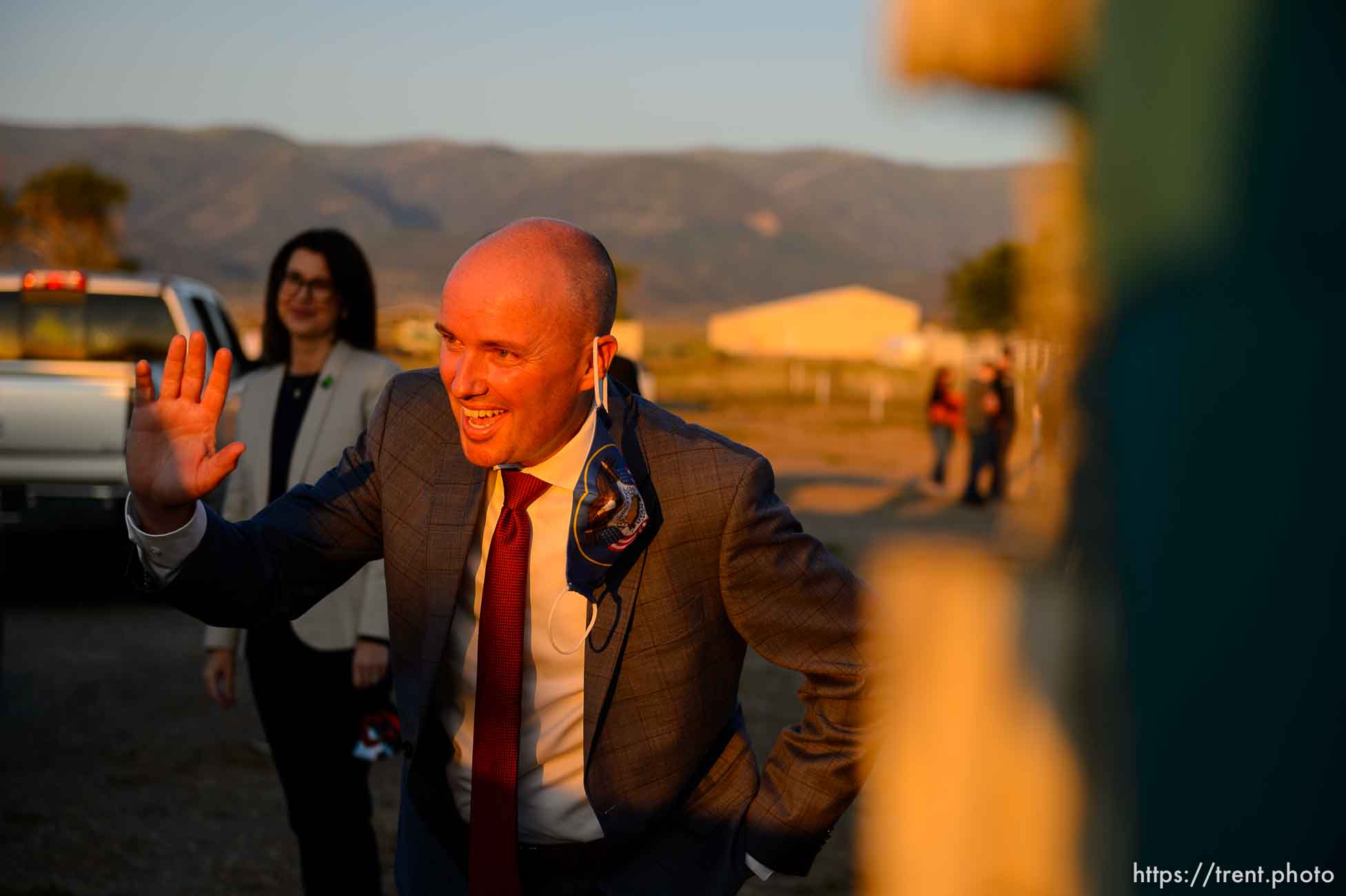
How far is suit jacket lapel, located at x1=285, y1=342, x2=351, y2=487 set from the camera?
427cm

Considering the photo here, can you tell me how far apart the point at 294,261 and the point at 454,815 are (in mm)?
2453

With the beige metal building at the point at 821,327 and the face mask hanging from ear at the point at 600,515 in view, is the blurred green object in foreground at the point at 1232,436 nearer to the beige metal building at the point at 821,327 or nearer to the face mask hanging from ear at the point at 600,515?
the face mask hanging from ear at the point at 600,515

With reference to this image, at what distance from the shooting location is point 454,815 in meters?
2.54

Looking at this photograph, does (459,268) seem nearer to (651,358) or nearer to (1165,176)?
(1165,176)

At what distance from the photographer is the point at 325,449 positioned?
4.26 meters

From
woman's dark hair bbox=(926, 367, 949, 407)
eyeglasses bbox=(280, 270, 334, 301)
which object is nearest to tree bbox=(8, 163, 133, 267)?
woman's dark hair bbox=(926, 367, 949, 407)

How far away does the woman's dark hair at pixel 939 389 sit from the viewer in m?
20.2

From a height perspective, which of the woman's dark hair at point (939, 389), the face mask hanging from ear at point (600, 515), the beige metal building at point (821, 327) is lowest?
the beige metal building at point (821, 327)

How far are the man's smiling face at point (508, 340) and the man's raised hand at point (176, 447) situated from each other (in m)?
0.36

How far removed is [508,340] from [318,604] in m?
1.77

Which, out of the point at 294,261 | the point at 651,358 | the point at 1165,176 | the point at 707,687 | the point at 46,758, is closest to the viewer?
the point at 1165,176

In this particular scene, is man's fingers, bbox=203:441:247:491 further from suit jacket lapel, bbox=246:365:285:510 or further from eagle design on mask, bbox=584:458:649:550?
suit jacket lapel, bbox=246:365:285:510

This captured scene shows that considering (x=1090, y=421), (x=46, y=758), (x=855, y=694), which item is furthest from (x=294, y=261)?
(x=1090, y=421)

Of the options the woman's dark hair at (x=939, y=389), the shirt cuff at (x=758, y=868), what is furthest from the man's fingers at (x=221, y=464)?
the woman's dark hair at (x=939, y=389)
